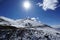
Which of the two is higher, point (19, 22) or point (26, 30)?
point (19, 22)

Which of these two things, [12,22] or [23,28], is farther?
[23,28]

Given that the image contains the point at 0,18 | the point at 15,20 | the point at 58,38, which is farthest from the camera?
the point at 58,38

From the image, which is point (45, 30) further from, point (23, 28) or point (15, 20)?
point (15, 20)

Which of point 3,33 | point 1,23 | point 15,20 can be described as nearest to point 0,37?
point 3,33

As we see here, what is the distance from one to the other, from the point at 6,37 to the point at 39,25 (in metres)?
2.68

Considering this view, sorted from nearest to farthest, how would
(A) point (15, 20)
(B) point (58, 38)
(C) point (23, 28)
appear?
(A) point (15, 20) → (C) point (23, 28) → (B) point (58, 38)

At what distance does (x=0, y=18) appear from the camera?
648 cm

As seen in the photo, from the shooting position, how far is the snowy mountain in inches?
269

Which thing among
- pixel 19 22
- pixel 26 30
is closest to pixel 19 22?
pixel 19 22

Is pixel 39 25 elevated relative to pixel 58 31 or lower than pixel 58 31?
elevated

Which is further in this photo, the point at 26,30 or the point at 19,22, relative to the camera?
the point at 26,30

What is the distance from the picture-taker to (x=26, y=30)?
Result: 757 cm

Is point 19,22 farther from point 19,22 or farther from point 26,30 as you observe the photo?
point 26,30

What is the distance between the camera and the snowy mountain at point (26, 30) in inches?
269
